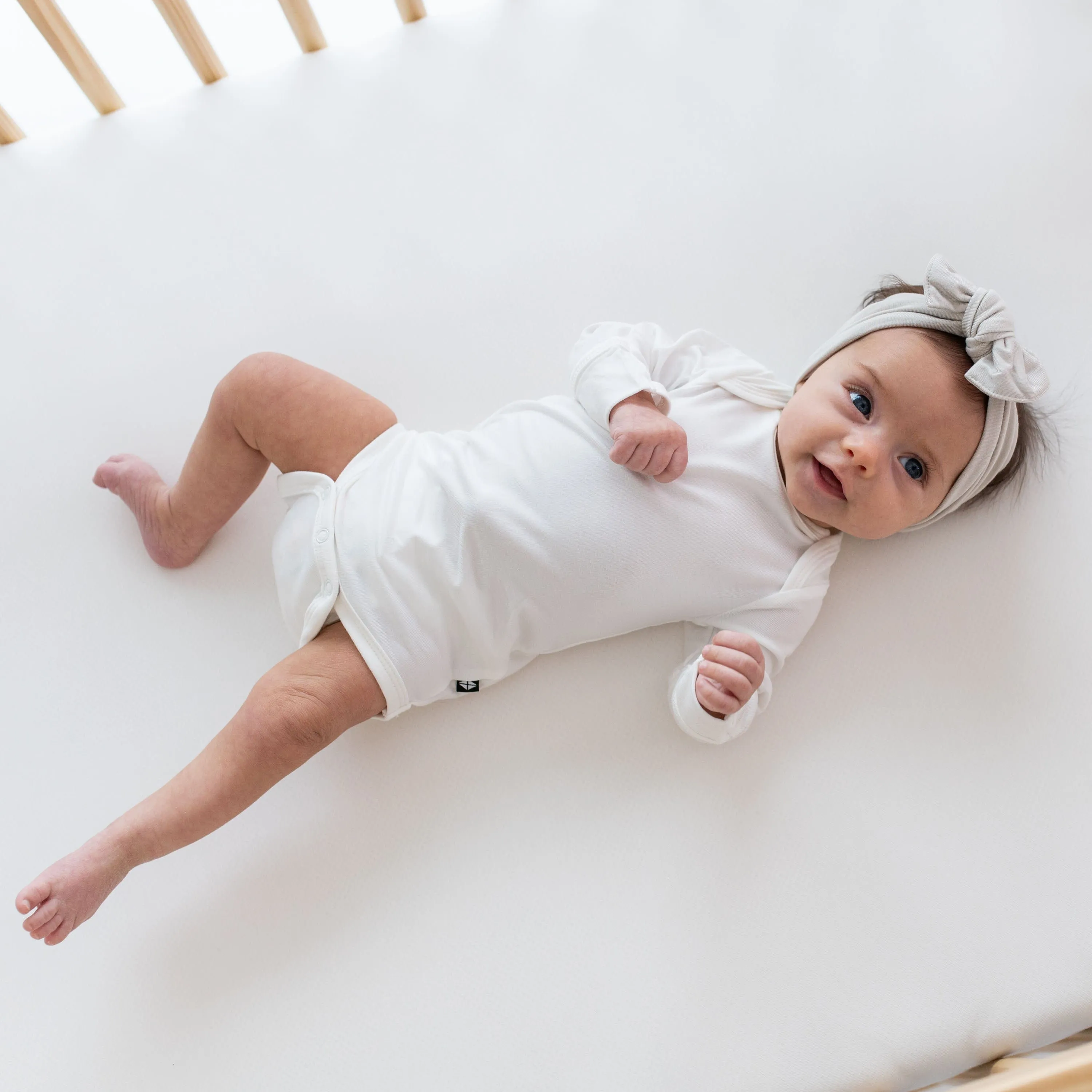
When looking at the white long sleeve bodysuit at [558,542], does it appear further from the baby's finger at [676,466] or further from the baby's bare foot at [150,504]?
the baby's bare foot at [150,504]

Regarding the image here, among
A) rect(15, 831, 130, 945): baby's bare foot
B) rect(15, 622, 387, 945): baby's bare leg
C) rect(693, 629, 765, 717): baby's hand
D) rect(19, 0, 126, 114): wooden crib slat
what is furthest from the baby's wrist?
rect(19, 0, 126, 114): wooden crib slat

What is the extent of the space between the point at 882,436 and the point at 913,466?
0.17ft

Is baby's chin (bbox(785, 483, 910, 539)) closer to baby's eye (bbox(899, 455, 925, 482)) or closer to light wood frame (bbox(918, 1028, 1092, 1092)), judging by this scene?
baby's eye (bbox(899, 455, 925, 482))

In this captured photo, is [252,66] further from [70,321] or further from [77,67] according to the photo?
[70,321]

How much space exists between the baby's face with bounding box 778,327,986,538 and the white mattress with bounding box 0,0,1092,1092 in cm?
14

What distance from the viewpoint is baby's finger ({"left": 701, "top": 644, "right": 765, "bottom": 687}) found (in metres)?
0.88

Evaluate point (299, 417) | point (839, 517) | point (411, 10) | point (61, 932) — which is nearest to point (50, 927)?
point (61, 932)

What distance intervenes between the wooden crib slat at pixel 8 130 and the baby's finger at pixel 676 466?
3.11 feet

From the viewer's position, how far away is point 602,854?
0.97 m

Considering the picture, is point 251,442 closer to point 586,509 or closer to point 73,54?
point 586,509

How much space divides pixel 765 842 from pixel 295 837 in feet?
1.67

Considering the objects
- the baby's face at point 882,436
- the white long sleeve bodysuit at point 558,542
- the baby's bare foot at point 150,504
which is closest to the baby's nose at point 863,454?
the baby's face at point 882,436

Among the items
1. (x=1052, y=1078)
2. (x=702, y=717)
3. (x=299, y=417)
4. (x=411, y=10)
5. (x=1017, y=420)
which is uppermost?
(x=411, y=10)

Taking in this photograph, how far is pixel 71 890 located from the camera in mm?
872
